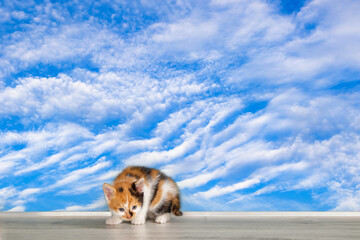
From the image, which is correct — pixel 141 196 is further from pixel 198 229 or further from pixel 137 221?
pixel 198 229

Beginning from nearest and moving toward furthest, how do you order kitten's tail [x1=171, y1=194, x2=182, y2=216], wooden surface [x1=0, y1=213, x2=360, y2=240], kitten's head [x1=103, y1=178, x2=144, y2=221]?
1. wooden surface [x1=0, y1=213, x2=360, y2=240]
2. kitten's head [x1=103, y1=178, x2=144, y2=221]
3. kitten's tail [x1=171, y1=194, x2=182, y2=216]

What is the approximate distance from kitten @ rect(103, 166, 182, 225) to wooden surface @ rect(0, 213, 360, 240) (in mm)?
60

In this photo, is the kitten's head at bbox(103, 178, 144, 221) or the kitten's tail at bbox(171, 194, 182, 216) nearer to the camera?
the kitten's head at bbox(103, 178, 144, 221)

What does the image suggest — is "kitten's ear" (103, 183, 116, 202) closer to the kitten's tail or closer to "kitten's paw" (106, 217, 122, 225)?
"kitten's paw" (106, 217, 122, 225)

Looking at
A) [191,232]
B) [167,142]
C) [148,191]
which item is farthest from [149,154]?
[191,232]

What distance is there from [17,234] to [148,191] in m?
0.69

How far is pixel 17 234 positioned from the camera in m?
1.63

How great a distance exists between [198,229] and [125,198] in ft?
1.38

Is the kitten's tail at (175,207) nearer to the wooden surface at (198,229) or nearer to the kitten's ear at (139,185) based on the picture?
the wooden surface at (198,229)

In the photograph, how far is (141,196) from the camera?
1939mm

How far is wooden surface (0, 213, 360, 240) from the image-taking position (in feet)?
5.06

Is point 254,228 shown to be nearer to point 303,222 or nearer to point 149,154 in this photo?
point 303,222

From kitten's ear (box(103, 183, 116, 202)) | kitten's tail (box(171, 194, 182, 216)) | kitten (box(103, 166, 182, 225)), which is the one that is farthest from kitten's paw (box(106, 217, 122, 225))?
kitten's tail (box(171, 194, 182, 216))

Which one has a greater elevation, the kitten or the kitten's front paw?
the kitten
